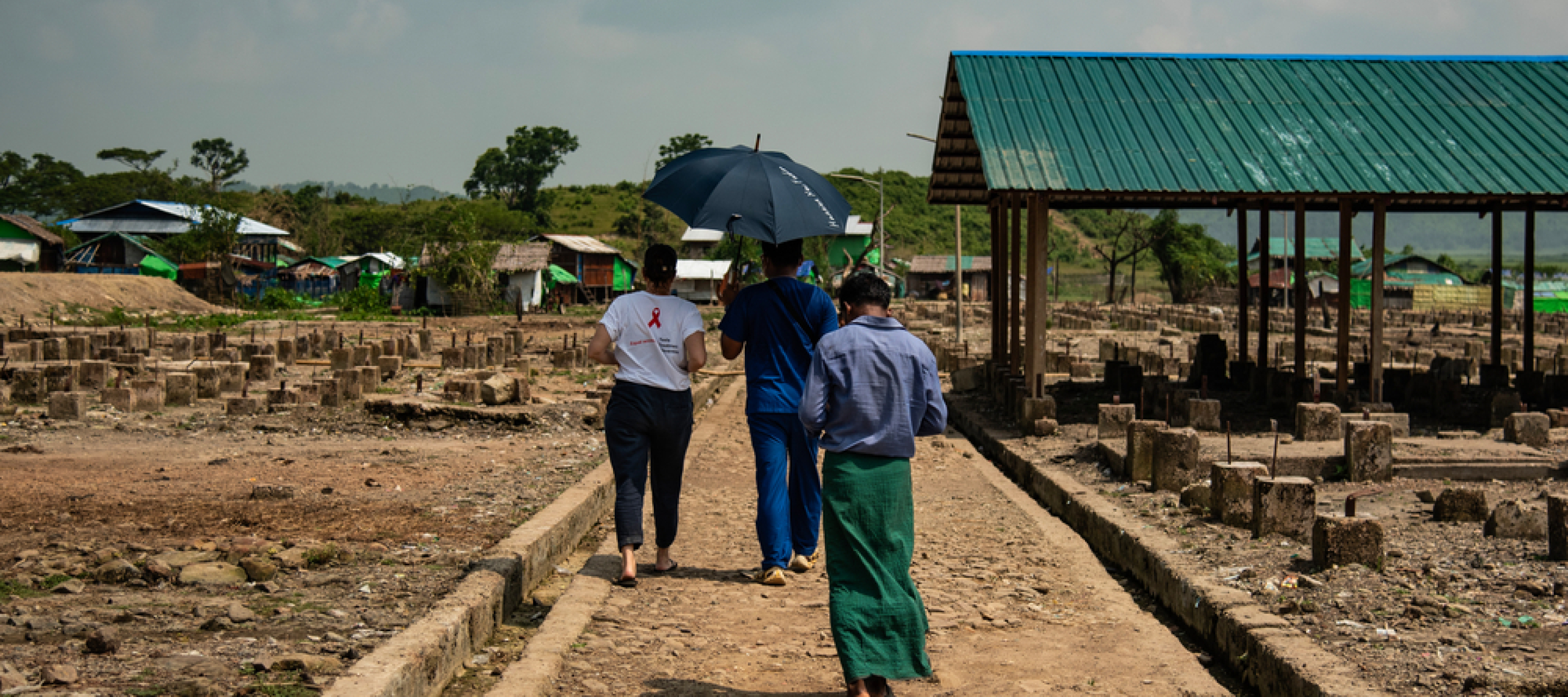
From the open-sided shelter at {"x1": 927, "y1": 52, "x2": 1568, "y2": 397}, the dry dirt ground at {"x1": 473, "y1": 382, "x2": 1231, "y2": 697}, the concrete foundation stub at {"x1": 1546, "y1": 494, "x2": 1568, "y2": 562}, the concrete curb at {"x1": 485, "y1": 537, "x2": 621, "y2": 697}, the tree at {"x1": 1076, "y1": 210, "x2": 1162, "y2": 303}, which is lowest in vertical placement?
the dry dirt ground at {"x1": 473, "y1": 382, "x2": 1231, "y2": 697}

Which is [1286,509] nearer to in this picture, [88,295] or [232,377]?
[232,377]

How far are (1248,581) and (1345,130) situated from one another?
30.9 feet

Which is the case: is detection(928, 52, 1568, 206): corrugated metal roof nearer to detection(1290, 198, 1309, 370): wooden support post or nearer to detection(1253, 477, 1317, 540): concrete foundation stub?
detection(1290, 198, 1309, 370): wooden support post

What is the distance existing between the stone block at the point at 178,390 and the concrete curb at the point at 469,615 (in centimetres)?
777

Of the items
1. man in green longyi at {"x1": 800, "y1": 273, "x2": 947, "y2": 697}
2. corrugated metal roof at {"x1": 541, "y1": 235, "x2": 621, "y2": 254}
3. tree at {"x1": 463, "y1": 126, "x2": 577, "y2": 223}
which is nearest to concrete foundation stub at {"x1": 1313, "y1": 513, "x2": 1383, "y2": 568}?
man in green longyi at {"x1": 800, "y1": 273, "x2": 947, "y2": 697}


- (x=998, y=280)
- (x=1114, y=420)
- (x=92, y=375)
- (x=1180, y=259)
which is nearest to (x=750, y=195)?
(x=1114, y=420)

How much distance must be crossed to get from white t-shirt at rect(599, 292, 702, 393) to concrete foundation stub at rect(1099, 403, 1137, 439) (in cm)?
586

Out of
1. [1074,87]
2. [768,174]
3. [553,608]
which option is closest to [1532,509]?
[768,174]

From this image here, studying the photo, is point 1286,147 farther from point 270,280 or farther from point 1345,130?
point 270,280

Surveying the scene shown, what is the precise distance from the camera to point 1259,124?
43.9 ft

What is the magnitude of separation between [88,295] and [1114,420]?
3339 centimetres

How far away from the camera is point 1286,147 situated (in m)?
12.9

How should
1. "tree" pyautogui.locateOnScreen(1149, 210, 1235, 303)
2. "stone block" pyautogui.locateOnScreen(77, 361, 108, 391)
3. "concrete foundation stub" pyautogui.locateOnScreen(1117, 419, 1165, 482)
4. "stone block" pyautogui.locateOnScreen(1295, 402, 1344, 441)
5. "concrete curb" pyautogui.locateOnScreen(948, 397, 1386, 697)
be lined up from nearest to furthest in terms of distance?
"concrete curb" pyautogui.locateOnScreen(948, 397, 1386, 697) < "concrete foundation stub" pyautogui.locateOnScreen(1117, 419, 1165, 482) < "stone block" pyautogui.locateOnScreen(1295, 402, 1344, 441) < "stone block" pyautogui.locateOnScreen(77, 361, 108, 391) < "tree" pyautogui.locateOnScreen(1149, 210, 1235, 303)

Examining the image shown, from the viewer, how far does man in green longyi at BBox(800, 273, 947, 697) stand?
4004mm
